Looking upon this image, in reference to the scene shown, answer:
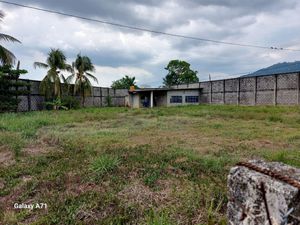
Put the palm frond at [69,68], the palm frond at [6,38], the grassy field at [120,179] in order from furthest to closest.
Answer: the palm frond at [69,68] → the palm frond at [6,38] → the grassy field at [120,179]

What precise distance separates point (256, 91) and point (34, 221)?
1488cm

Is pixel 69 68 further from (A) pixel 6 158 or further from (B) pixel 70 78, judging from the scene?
(A) pixel 6 158

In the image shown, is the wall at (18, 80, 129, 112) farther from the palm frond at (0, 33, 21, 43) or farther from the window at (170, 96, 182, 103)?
the window at (170, 96, 182, 103)

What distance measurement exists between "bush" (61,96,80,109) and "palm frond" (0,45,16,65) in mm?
4247

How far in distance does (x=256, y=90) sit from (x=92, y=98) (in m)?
12.4

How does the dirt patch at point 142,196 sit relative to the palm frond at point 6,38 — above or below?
below

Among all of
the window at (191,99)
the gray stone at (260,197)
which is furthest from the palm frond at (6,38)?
the window at (191,99)

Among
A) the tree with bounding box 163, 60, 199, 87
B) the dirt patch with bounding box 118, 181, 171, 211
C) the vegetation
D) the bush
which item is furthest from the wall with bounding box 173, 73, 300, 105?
the tree with bounding box 163, 60, 199, 87

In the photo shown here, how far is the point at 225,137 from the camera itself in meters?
5.49

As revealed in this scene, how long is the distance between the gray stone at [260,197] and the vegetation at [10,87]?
1222 cm

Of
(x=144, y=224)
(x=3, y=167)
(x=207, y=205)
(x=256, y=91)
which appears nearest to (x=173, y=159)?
(x=207, y=205)

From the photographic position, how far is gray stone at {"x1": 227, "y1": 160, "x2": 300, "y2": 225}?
71cm

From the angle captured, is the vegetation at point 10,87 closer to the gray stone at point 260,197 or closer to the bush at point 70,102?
the bush at point 70,102

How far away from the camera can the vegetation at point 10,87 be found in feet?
36.2
